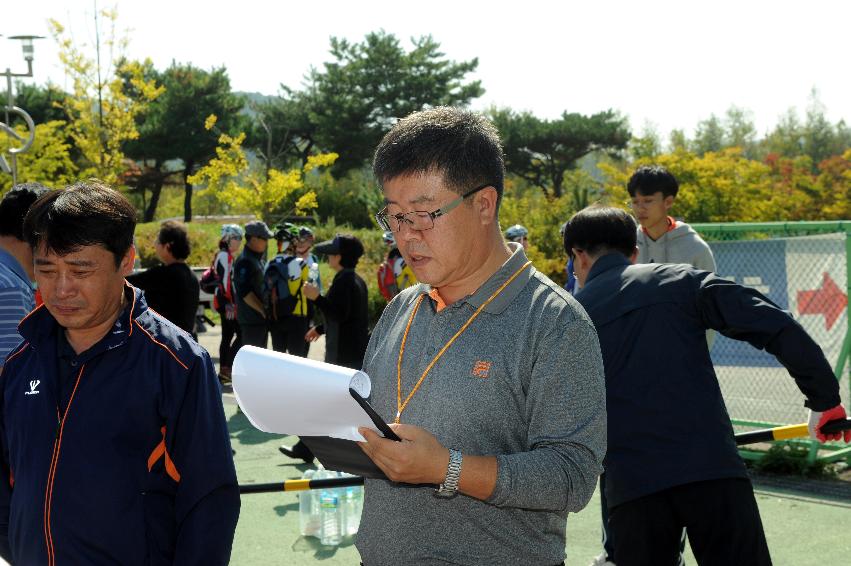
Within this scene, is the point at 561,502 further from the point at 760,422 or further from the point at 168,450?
the point at 760,422

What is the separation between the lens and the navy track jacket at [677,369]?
3.82 meters

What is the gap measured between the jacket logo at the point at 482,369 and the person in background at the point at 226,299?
10.1 meters

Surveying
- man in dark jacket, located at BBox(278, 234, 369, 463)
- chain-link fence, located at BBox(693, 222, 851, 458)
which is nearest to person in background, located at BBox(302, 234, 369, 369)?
man in dark jacket, located at BBox(278, 234, 369, 463)

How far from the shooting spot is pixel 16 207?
421 cm

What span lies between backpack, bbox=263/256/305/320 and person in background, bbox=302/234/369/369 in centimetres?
208

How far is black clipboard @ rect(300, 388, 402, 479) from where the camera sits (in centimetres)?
204

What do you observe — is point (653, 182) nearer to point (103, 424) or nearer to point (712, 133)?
point (103, 424)

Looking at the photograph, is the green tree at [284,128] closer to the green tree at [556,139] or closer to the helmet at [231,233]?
the green tree at [556,139]

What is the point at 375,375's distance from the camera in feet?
8.68

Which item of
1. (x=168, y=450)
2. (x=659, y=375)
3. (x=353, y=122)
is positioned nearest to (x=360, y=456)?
(x=168, y=450)

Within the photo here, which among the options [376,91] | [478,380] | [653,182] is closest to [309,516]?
[653,182]

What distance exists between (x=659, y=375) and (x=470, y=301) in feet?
5.70

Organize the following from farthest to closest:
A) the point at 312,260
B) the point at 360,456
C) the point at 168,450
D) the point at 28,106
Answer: the point at 28,106 < the point at 312,260 < the point at 168,450 < the point at 360,456

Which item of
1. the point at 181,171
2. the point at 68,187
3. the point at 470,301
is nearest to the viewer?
the point at 470,301
